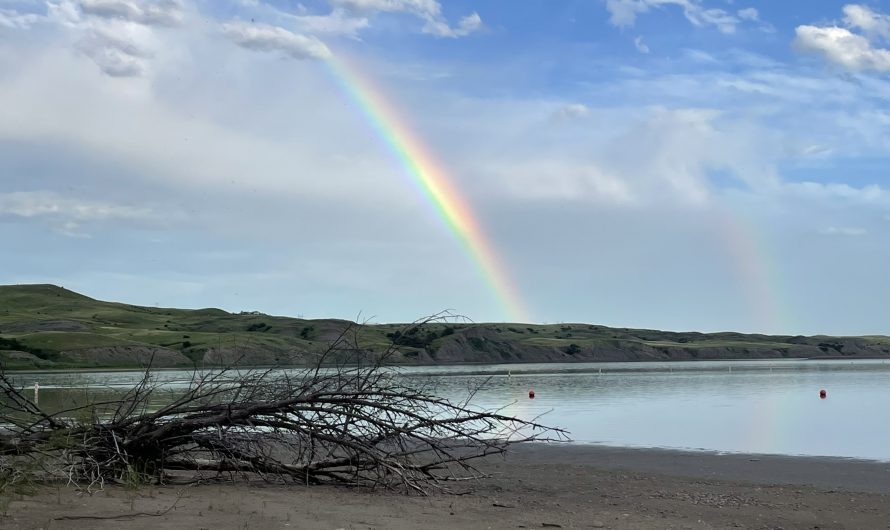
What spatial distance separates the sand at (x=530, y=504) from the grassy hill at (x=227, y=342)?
2855 inches

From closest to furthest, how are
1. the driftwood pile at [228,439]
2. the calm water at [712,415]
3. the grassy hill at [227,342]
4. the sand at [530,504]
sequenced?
the sand at [530,504], the driftwood pile at [228,439], the calm water at [712,415], the grassy hill at [227,342]

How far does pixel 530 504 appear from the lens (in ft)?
40.1

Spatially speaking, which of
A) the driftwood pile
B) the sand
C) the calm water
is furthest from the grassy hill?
the driftwood pile

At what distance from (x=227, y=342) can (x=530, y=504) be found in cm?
8133

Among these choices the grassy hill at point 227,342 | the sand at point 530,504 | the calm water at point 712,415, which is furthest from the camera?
the grassy hill at point 227,342

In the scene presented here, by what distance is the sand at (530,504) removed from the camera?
10.2 meters

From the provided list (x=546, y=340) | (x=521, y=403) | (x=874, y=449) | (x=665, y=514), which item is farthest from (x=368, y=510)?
(x=546, y=340)

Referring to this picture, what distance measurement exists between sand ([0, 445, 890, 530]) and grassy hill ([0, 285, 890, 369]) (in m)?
72.5

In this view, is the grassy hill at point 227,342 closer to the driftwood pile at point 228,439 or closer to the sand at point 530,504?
the sand at point 530,504

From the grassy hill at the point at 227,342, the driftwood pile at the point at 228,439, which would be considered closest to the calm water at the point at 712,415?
the driftwood pile at the point at 228,439

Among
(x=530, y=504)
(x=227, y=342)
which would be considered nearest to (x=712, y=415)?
(x=530, y=504)

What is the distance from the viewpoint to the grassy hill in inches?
3989

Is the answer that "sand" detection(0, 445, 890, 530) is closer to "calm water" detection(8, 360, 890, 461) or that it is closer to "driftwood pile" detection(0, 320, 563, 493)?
"driftwood pile" detection(0, 320, 563, 493)

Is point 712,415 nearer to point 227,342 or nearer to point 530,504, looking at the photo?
point 530,504
